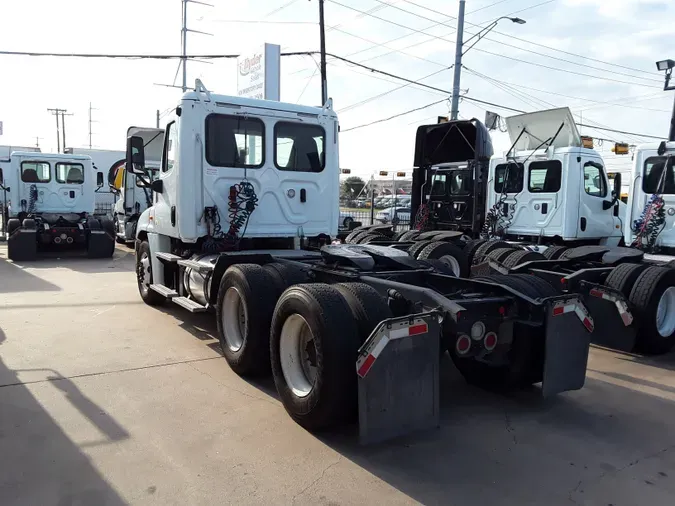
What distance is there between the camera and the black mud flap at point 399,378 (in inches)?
143

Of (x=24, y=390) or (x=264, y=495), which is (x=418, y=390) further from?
(x=24, y=390)

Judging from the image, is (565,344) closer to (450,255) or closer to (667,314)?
(667,314)

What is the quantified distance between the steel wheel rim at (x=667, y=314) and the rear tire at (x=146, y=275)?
268 inches

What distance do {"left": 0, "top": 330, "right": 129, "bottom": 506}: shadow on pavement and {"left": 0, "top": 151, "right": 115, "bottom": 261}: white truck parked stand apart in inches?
451

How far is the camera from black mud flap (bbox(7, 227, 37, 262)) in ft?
47.0

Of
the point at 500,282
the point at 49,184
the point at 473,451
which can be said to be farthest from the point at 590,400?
the point at 49,184

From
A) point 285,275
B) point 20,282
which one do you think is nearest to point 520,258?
point 285,275

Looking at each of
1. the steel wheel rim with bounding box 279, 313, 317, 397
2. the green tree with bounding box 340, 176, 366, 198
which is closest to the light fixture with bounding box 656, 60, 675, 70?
the steel wheel rim with bounding box 279, 313, 317, 397

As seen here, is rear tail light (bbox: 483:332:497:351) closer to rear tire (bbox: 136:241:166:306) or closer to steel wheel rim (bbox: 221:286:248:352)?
steel wheel rim (bbox: 221:286:248:352)

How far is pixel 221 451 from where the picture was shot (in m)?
3.93

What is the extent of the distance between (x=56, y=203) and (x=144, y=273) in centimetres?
941

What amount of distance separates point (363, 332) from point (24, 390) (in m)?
3.21

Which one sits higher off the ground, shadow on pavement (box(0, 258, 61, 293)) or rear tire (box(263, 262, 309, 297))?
rear tire (box(263, 262, 309, 297))

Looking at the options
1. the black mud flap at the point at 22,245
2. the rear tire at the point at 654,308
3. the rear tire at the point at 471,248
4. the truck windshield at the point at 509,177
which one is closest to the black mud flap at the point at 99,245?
the black mud flap at the point at 22,245
